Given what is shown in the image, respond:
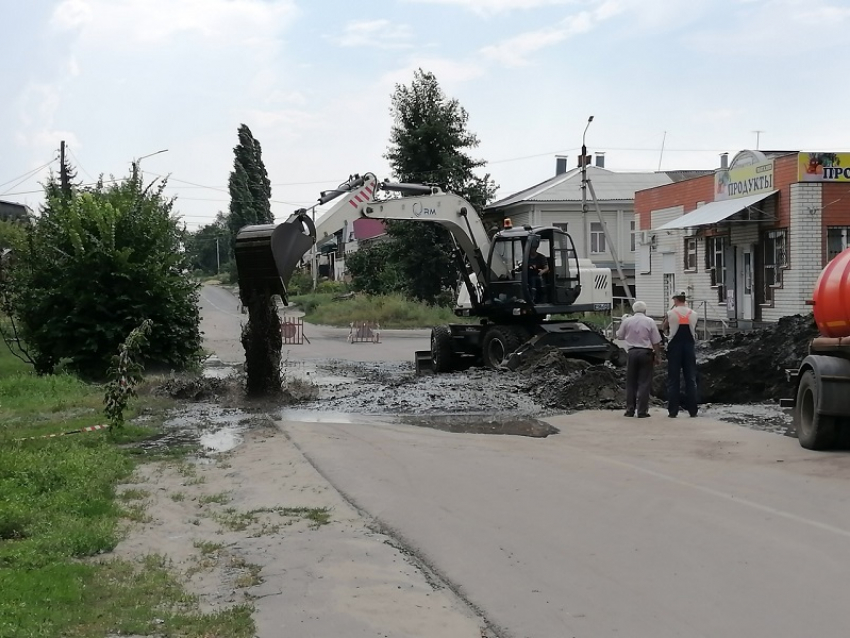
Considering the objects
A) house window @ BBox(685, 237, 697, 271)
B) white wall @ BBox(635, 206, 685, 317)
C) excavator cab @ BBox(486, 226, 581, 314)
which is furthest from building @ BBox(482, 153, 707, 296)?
excavator cab @ BBox(486, 226, 581, 314)

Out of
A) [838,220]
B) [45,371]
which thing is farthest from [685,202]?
[45,371]

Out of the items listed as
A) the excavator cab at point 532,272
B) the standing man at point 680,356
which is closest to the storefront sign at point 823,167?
the excavator cab at point 532,272

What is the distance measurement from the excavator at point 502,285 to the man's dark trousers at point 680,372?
5091 millimetres

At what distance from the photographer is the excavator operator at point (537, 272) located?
2112 cm

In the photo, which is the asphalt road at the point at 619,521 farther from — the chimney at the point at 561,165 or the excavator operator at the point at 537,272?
the chimney at the point at 561,165

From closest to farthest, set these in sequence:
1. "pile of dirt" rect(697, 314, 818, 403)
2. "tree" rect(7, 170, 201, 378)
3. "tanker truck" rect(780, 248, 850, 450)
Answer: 1. "tanker truck" rect(780, 248, 850, 450)
2. "pile of dirt" rect(697, 314, 818, 403)
3. "tree" rect(7, 170, 201, 378)

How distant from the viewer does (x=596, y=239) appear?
196 ft

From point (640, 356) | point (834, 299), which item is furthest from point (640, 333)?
point (834, 299)

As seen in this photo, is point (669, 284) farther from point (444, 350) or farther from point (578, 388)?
point (578, 388)

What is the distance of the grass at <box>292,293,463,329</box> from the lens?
4862 cm

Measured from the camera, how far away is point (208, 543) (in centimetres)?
800

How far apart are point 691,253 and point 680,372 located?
23.6 metres

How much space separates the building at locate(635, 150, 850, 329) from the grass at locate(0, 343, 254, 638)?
22046 mm

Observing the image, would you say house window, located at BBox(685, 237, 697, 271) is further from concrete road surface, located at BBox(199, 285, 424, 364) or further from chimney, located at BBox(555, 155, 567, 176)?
chimney, located at BBox(555, 155, 567, 176)
